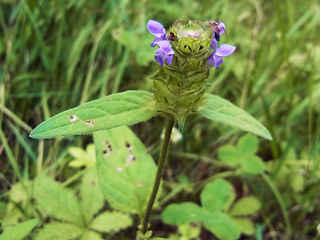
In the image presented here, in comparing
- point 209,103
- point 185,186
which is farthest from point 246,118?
point 185,186

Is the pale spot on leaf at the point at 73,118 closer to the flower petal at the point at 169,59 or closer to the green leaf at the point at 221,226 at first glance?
the flower petal at the point at 169,59

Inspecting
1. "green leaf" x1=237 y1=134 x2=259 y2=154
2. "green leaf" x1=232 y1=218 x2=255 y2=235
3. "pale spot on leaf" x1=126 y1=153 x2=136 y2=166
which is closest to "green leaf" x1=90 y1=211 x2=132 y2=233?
"pale spot on leaf" x1=126 y1=153 x2=136 y2=166

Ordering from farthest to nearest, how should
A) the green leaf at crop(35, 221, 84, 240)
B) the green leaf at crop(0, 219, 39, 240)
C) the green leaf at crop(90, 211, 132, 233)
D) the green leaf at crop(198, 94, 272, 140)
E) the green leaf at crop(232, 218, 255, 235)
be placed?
the green leaf at crop(232, 218, 255, 235) → the green leaf at crop(90, 211, 132, 233) → the green leaf at crop(35, 221, 84, 240) → the green leaf at crop(0, 219, 39, 240) → the green leaf at crop(198, 94, 272, 140)

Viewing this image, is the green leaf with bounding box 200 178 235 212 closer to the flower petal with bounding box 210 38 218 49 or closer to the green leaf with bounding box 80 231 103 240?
the green leaf with bounding box 80 231 103 240

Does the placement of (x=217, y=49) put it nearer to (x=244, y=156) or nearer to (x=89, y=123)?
(x=89, y=123)

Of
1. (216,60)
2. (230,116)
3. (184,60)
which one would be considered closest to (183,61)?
(184,60)

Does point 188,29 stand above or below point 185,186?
above

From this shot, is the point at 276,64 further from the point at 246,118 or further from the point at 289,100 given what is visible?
the point at 246,118
